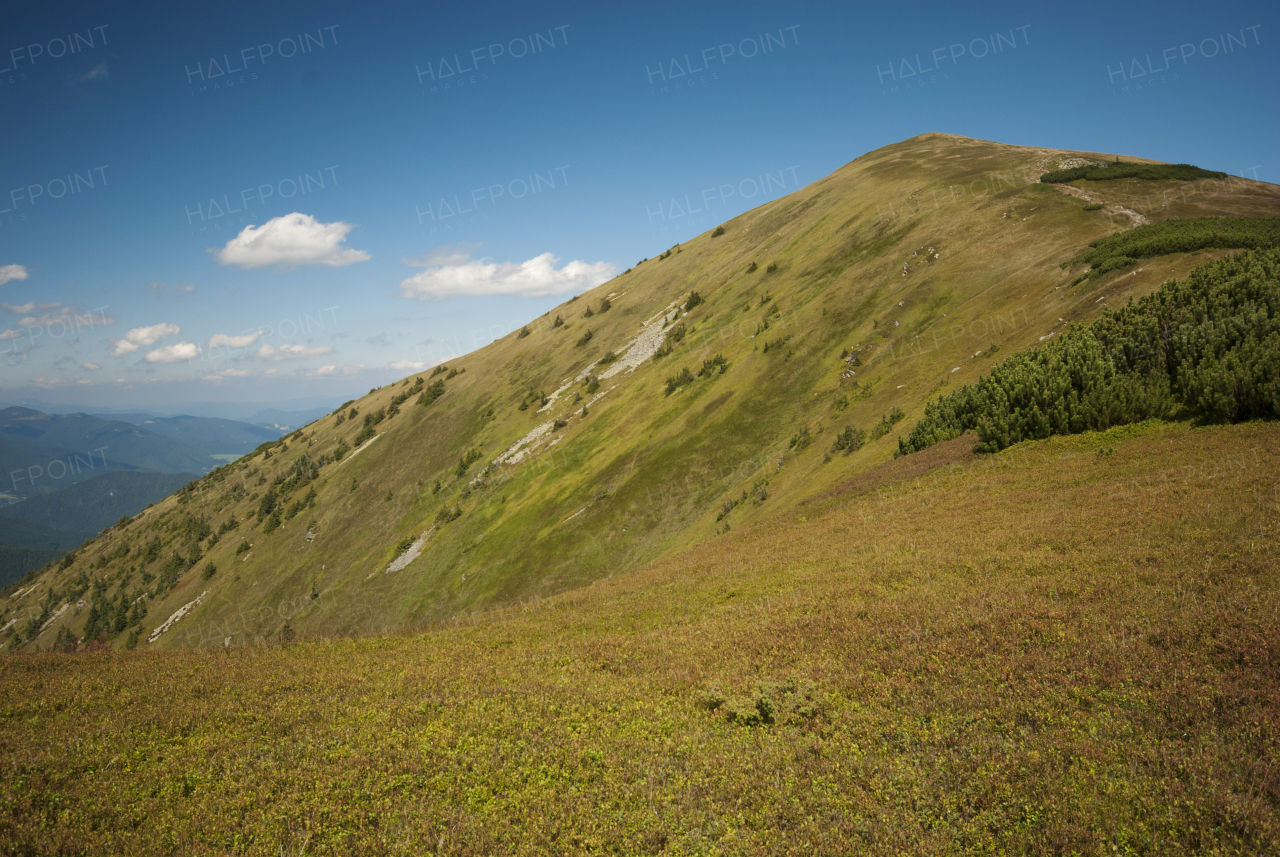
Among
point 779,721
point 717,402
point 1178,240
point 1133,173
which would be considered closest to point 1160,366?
point 1178,240

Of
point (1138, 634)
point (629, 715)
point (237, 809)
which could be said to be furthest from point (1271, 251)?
point (237, 809)

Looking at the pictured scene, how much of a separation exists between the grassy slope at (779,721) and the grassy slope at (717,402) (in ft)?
54.6

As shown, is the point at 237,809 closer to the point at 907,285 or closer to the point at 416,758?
the point at 416,758

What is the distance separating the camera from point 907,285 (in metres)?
47.0

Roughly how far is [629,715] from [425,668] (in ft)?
18.9

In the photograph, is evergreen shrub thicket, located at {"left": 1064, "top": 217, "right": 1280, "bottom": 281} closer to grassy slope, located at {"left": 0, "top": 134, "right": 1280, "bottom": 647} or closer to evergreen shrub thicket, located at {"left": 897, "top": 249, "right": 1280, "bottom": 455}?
grassy slope, located at {"left": 0, "top": 134, "right": 1280, "bottom": 647}

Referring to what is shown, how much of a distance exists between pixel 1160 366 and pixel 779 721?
22293mm

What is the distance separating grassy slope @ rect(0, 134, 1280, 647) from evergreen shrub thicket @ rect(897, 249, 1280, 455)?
4756 millimetres

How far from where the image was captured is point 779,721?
927cm

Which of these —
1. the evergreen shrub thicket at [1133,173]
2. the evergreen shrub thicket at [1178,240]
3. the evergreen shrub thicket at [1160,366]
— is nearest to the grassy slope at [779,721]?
the evergreen shrub thicket at [1160,366]

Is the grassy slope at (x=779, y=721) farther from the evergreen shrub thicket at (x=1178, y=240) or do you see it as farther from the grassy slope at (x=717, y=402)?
the evergreen shrub thicket at (x=1178, y=240)

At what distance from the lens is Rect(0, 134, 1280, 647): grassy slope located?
120 feet

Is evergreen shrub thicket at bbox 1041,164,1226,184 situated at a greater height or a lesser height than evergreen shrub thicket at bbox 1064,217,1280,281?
greater

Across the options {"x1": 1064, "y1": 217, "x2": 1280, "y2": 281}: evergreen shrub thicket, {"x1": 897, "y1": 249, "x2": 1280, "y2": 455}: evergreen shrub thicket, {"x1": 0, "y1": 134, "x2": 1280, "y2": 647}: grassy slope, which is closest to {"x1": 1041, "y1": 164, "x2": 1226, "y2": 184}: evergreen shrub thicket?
{"x1": 0, "y1": 134, "x2": 1280, "y2": 647}: grassy slope
